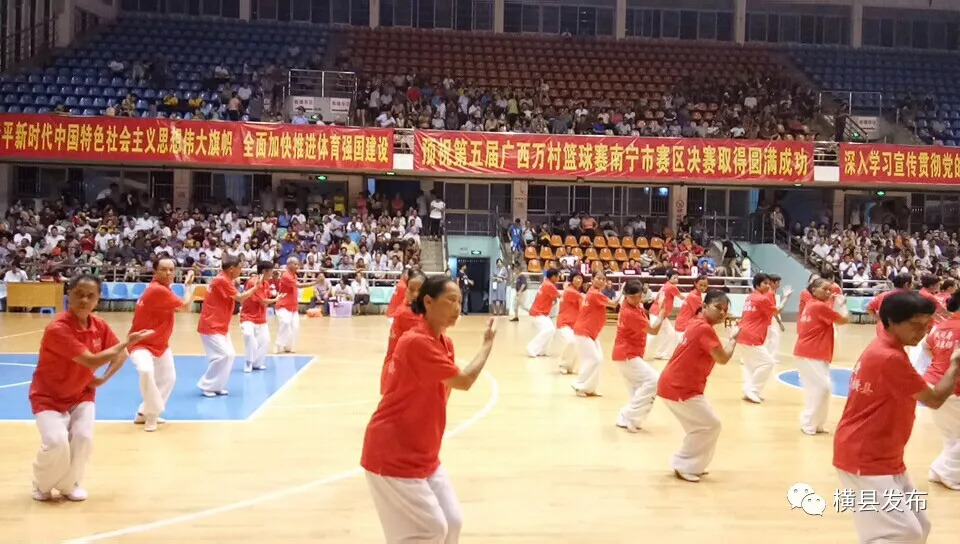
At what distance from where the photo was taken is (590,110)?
27.0 m

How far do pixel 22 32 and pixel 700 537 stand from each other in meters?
28.2

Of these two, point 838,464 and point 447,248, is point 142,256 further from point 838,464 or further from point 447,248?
point 838,464

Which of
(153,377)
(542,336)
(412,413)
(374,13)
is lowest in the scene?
(542,336)

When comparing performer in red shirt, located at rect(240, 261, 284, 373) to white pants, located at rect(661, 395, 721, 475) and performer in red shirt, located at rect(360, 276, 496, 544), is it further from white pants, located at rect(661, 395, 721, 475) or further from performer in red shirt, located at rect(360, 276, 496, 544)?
performer in red shirt, located at rect(360, 276, 496, 544)

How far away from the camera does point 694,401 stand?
6664 millimetres

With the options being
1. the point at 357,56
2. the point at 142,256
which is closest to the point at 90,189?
the point at 142,256

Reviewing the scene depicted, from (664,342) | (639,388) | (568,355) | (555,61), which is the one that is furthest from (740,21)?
(639,388)

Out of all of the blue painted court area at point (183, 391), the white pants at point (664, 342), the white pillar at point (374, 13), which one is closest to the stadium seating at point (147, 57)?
the white pillar at point (374, 13)

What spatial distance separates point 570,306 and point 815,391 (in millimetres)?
4337

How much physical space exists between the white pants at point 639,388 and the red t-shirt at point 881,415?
4.39m

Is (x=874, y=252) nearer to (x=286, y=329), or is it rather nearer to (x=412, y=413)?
(x=286, y=329)

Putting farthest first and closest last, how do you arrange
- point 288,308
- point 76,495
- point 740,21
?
point 740,21
point 288,308
point 76,495

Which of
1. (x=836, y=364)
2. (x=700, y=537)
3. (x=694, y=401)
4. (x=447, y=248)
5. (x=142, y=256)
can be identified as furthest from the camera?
(x=447, y=248)

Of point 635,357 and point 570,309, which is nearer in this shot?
point 635,357
